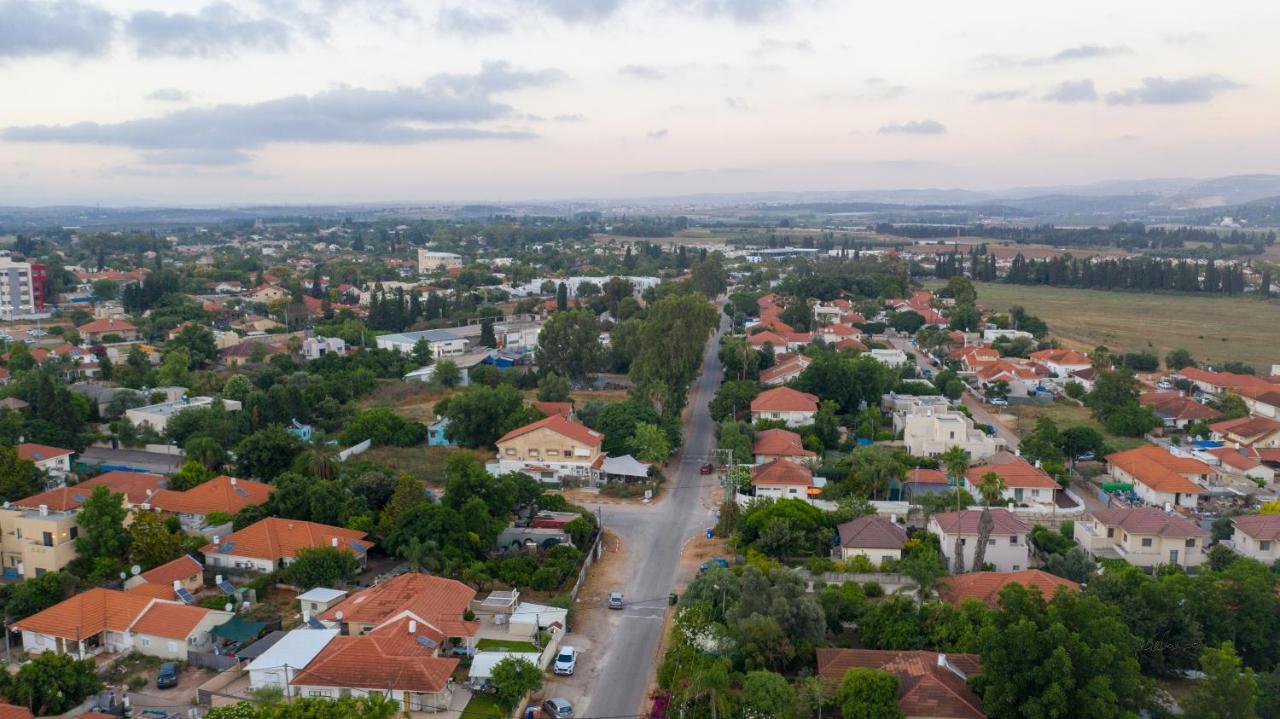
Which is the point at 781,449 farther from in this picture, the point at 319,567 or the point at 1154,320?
the point at 1154,320

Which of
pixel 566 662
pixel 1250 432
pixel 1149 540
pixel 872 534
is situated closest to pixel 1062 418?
pixel 1250 432

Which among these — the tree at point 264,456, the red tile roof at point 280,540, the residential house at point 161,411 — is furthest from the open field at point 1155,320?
the red tile roof at point 280,540

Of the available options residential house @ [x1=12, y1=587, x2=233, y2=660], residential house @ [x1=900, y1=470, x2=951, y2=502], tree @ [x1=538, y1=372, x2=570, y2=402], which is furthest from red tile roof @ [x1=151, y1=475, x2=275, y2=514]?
residential house @ [x1=900, y1=470, x2=951, y2=502]

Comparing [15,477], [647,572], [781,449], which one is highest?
[15,477]

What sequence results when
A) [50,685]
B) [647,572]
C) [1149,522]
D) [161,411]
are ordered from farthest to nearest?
[161,411] < [1149,522] < [647,572] < [50,685]

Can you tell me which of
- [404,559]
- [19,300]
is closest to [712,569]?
[404,559]

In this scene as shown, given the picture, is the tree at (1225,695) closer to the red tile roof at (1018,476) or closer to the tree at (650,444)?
the red tile roof at (1018,476)

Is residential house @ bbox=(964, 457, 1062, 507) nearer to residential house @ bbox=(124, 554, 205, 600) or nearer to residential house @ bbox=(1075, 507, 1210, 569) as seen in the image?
residential house @ bbox=(1075, 507, 1210, 569)
